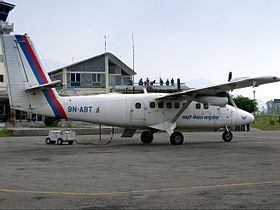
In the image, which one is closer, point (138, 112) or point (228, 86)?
point (228, 86)

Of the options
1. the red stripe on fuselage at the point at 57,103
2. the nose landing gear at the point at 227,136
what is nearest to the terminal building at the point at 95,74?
the nose landing gear at the point at 227,136

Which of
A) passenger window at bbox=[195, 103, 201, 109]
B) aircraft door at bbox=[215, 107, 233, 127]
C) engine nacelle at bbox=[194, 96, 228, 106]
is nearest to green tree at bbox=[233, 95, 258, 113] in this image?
aircraft door at bbox=[215, 107, 233, 127]

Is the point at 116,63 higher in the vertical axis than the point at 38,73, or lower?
higher

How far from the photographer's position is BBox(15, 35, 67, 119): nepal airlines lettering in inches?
898

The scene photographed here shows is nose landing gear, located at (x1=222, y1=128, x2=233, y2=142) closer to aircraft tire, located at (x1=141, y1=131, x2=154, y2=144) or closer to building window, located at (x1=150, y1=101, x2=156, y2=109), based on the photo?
aircraft tire, located at (x1=141, y1=131, x2=154, y2=144)

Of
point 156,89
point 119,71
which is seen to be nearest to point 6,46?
point 156,89

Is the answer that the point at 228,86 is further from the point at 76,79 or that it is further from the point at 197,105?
the point at 76,79

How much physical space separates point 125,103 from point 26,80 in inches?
232

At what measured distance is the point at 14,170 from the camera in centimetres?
1395

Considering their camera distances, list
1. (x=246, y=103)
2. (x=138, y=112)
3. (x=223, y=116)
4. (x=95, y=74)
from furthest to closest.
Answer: (x=246, y=103) → (x=95, y=74) → (x=223, y=116) → (x=138, y=112)

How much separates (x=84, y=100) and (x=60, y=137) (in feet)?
13.3

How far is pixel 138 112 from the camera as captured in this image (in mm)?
25375

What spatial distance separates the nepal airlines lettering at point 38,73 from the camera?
22797 mm

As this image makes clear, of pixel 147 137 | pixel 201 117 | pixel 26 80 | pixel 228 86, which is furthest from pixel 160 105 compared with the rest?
pixel 26 80
